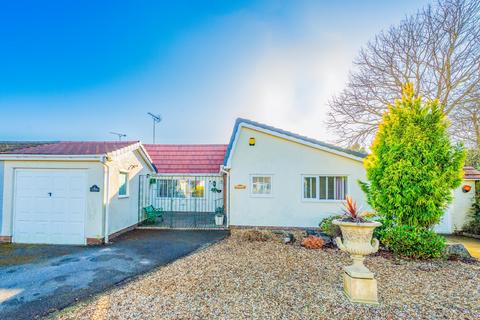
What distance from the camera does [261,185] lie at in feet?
34.6

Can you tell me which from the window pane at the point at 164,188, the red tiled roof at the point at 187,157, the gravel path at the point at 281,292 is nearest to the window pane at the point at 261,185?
the gravel path at the point at 281,292

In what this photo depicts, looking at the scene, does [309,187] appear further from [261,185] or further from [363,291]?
[363,291]

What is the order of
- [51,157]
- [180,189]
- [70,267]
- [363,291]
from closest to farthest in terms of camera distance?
[363,291] < [70,267] < [51,157] < [180,189]

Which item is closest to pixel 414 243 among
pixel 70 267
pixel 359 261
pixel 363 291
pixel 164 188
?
pixel 359 261

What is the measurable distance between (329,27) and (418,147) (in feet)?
20.3

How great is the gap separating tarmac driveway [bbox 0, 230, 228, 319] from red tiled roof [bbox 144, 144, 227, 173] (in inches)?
283

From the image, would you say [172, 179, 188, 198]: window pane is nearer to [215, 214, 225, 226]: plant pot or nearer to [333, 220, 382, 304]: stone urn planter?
[215, 214, 225, 226]: plant pot

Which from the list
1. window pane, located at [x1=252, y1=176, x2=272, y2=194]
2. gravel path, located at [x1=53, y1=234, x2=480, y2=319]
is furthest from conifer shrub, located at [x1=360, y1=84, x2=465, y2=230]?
window pane, located at [x1=252, y1=176, x2=272, y2=194]

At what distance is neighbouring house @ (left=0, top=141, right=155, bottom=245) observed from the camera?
812 cm

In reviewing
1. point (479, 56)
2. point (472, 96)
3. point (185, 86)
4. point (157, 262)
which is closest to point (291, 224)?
point (157, 262)

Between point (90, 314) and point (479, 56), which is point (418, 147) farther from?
point (479, 56)

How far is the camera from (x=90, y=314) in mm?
3609

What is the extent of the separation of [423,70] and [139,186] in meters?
16.4

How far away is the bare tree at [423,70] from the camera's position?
1178cm
